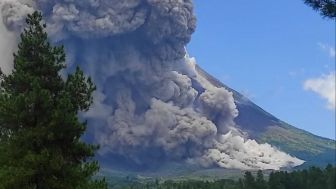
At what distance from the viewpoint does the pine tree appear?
24047 millimetres

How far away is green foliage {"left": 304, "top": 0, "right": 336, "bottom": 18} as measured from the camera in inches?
761

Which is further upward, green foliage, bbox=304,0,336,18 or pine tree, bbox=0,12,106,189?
green foliage, bbox=304,0,336,18

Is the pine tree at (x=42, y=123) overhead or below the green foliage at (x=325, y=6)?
below

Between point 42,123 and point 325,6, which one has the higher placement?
point 325,6

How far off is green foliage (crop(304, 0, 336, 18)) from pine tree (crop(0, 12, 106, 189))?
37.0ft

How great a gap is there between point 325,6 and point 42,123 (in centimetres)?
1303

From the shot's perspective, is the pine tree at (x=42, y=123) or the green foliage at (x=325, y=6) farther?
the pine tree at (x=42, y=123)

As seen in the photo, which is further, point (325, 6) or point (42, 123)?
point (42, 123)

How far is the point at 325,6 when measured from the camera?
19.5 metres

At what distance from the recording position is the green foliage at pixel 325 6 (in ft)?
63.4

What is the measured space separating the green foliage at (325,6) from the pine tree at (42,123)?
1127cm

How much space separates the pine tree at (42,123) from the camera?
24.0m

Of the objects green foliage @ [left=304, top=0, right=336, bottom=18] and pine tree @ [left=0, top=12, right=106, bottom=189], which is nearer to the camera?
green foliage @ [left=304, top=0, right=336, bottom=18]

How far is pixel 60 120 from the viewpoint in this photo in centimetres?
2462
